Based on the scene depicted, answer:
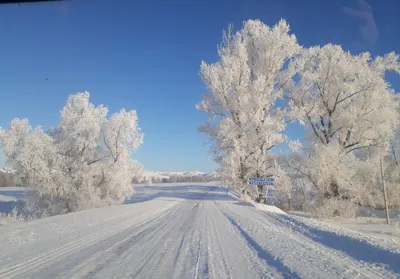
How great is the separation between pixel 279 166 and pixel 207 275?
71.4ft

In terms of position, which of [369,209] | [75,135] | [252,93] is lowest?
[369,209]

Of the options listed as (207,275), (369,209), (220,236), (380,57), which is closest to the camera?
(207,275)

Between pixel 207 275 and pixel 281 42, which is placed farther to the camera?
pixel 281 42

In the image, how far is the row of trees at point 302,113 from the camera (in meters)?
25.2

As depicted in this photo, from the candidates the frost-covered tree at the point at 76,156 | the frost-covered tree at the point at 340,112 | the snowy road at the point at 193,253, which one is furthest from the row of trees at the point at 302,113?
the snowy road at the point at 193,253

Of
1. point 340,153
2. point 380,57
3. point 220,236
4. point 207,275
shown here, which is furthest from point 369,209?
point 207,275

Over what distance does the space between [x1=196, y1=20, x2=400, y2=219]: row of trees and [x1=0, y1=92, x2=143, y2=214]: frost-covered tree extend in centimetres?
762

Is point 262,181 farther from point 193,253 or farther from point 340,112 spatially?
point 193,253

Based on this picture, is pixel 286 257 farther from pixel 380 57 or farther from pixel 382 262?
pixel 380 57

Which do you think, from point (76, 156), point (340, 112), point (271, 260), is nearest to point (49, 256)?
point (271, 260)

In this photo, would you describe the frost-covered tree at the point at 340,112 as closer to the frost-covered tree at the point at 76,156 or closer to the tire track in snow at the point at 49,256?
the frost-covered tree at the point at 76,156

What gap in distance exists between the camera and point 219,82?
26141 millimetres

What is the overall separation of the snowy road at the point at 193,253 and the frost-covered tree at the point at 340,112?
52.8 feet

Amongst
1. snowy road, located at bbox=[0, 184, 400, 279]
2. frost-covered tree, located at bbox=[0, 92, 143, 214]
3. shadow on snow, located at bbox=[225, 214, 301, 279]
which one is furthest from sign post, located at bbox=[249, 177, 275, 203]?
shadow on snow, located at bbox=[225, 214, 301, 279]
